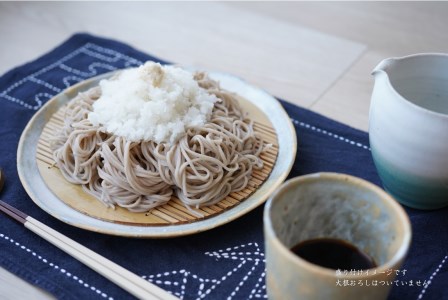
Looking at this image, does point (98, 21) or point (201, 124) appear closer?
point (201, 124)

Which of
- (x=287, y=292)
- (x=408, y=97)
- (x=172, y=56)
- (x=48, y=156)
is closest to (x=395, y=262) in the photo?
(x=287, y=292)

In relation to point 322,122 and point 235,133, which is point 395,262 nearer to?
point 235,133

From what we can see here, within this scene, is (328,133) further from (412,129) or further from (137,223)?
(137,223)

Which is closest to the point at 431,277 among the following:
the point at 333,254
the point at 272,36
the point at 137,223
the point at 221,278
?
the point at 333,254

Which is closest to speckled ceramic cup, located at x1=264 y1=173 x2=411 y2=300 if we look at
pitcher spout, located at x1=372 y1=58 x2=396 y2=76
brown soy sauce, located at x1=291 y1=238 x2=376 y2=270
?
brown soy sauce, located at x1=291 y1=238 x2=376 y2=270

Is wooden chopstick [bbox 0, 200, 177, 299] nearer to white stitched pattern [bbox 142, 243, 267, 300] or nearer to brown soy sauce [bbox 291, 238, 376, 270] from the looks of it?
white stitched pattern [bbox 142, 243, 267, 300]

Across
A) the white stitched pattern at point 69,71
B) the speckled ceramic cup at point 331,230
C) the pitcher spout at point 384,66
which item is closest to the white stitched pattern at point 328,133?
the pitcher spout at point 384,66

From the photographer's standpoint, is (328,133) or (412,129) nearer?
(412,129)
